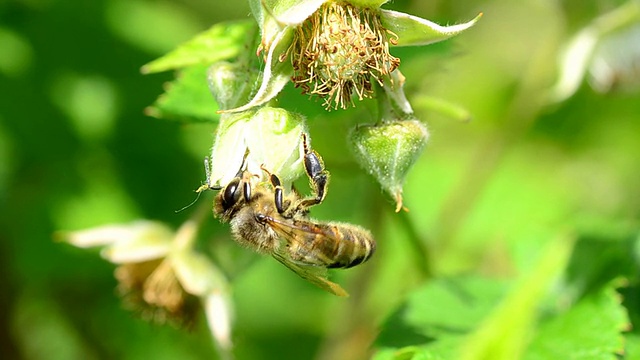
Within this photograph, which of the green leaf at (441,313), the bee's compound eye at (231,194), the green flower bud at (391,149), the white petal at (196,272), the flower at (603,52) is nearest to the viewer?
the green flower bud at (391,149)

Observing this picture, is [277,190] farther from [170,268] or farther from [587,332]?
[170,268]

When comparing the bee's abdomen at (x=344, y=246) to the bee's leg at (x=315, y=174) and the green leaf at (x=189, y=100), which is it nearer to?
the bee's leg at (x=315, y=174)

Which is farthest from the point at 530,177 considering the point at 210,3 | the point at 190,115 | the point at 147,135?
the point at 190,115

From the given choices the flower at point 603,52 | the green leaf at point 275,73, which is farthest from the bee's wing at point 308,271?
the flower at point 603,52

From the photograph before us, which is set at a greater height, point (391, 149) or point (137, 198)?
point (137, 198)

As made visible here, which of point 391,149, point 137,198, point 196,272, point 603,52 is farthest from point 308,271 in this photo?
point 137,198

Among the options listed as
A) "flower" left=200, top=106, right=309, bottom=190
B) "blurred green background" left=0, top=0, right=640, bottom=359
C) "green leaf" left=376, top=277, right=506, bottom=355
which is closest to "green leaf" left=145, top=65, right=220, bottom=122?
"flower" left=200, top=106, right=309, bottom=190
